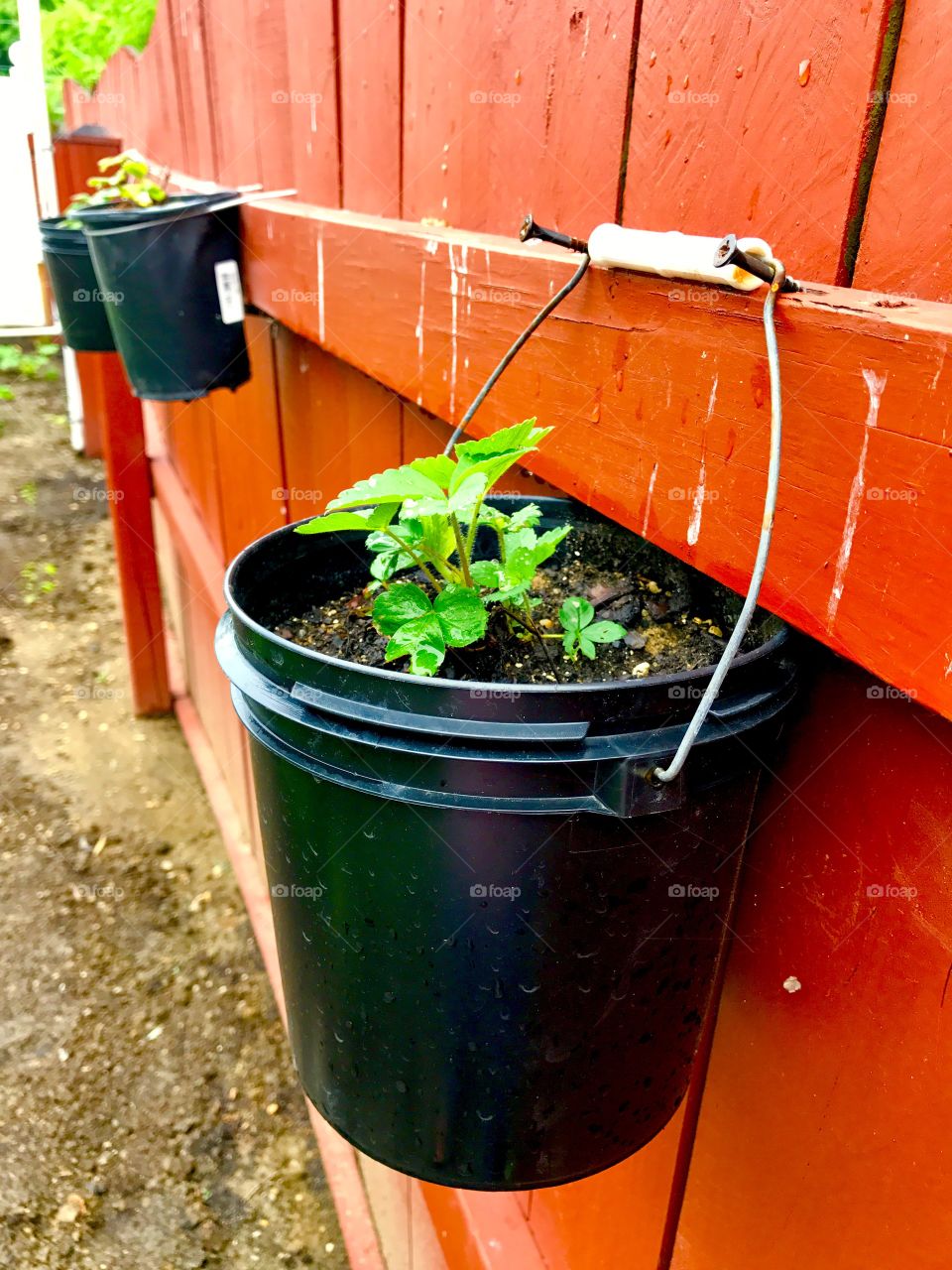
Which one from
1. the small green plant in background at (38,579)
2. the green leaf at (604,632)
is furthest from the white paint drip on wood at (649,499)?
the small green plant in background at (38,579)

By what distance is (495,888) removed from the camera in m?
0.78

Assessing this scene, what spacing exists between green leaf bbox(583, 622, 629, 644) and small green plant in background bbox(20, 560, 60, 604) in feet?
21.9

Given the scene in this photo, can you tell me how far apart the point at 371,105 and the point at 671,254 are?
3.76 feet

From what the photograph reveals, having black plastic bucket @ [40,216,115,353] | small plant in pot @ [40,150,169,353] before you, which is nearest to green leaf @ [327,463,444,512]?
small plant in pot @ [40,150,169,353]

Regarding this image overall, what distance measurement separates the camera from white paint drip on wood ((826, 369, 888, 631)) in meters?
0.68

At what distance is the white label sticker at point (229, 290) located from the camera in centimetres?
227

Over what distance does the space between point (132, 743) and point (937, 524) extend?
5287 mm

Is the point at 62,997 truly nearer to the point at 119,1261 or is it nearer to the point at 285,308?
the point at 119,1261

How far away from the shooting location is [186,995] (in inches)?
144

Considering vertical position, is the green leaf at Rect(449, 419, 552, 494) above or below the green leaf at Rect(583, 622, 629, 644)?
above

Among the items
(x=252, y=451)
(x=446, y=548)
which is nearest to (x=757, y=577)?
(x=446, y=548)

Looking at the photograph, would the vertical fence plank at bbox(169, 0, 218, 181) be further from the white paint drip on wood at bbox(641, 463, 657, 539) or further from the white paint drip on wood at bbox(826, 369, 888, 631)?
the white paint drip on wood at bbox(826, 369, 888, 631)

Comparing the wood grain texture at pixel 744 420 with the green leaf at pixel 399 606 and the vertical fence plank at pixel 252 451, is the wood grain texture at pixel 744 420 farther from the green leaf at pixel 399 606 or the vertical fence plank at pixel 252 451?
the vertical fence plank at pixel 252 451

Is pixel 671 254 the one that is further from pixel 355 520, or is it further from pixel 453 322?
pixel 453 322
